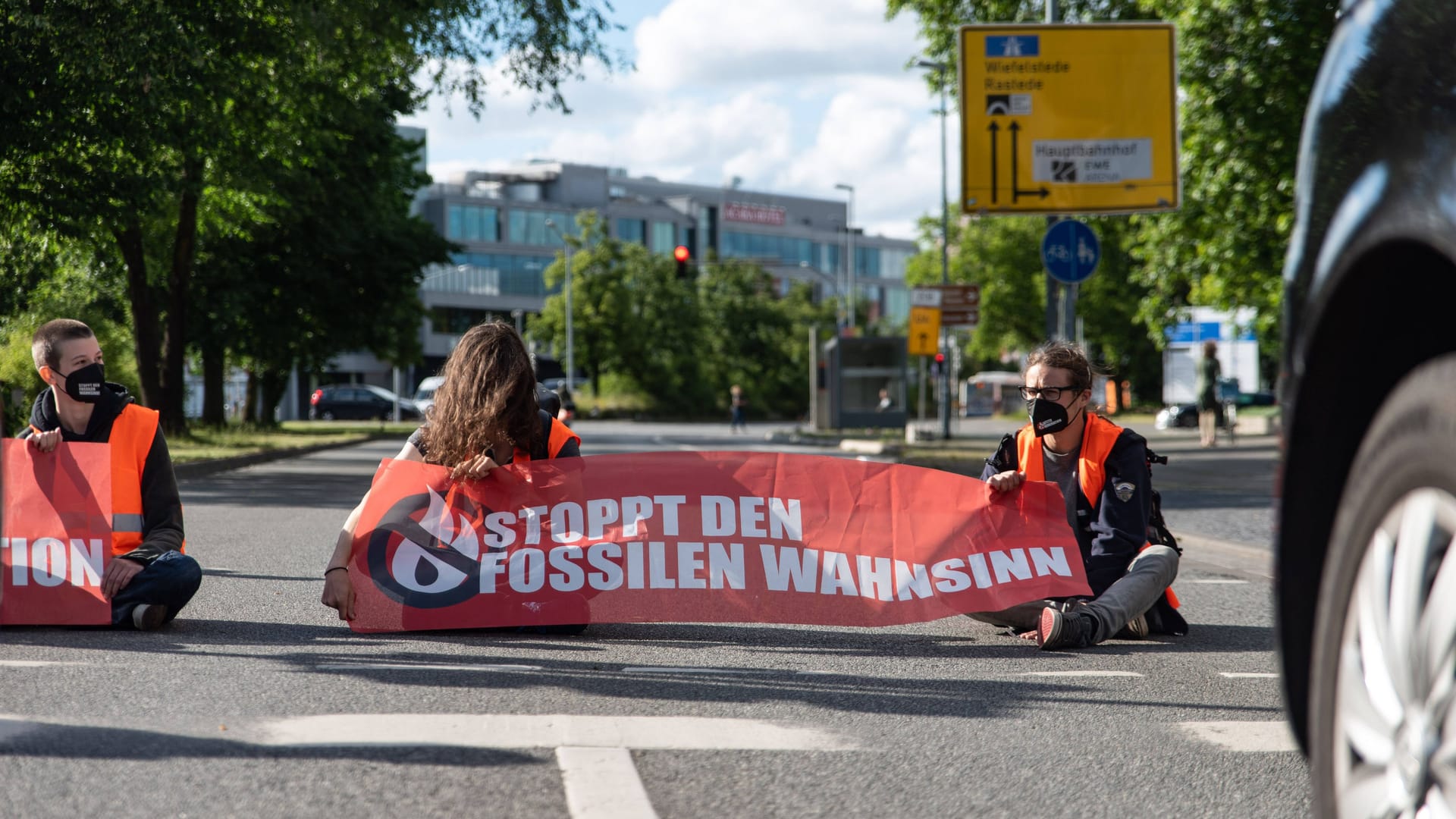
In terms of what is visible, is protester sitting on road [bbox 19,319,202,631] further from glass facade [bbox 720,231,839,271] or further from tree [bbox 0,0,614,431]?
glass facade [bbox 720,231,839,271]

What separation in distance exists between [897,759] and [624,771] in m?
0.77

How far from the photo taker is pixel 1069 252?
1823cm

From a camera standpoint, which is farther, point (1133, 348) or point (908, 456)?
point (1133, 348)

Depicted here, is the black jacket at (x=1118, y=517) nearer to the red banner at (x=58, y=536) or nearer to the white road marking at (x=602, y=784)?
the white road marking at (x=602, y=784)

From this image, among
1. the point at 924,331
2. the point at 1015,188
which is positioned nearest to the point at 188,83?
the point at 1015,188

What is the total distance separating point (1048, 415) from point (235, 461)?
767 inches

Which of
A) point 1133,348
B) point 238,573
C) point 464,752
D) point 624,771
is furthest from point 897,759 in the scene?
point 1133,348

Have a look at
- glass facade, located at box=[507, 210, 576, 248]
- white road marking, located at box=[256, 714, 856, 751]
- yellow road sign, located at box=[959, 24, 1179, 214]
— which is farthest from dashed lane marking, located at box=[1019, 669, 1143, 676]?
glass facade, located at box=[507, 210, 576, 248]

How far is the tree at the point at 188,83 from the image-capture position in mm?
17000

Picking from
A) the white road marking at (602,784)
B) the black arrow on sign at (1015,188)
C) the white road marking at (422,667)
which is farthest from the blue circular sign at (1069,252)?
the white road marking at (602,784)

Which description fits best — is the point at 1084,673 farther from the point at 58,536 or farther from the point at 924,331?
the point at 924,331

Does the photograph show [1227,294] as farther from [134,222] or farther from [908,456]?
[134,222]

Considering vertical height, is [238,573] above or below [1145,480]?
below

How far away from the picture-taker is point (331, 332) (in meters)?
39.8
